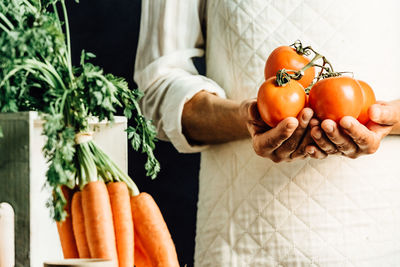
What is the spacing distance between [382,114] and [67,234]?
55 centimetres

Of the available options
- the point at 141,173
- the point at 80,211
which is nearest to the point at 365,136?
the point at 80,211

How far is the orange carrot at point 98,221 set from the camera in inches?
31.3

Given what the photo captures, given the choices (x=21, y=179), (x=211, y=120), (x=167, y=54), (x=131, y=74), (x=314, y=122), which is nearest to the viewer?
(x=21, y=179)

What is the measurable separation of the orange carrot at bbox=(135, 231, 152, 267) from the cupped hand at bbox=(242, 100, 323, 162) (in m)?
0.27

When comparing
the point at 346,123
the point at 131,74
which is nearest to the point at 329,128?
the point at 346,123

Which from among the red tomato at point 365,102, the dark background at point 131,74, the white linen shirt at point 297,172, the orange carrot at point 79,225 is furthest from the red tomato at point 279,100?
the dark background at point 131,74

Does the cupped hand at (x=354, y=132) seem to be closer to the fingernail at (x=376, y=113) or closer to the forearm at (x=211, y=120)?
the fingernail at (x=376, y=113)

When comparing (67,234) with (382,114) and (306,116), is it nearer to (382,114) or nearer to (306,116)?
(306,116)

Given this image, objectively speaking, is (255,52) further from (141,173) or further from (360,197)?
(141,173)

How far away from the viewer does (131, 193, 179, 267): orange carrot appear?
874mm

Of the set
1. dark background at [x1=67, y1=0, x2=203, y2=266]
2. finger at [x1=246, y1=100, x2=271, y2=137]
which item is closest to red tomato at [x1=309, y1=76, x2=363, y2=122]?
finger at [x1=246, y1=100, x2=271, y2=137]

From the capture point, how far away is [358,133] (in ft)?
2.69

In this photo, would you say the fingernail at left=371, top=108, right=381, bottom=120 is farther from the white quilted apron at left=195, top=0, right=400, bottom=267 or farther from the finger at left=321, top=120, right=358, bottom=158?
the white quilted apron at left=195, top=0, right=400, bottom=267

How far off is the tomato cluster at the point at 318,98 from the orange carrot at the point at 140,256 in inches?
12.6
